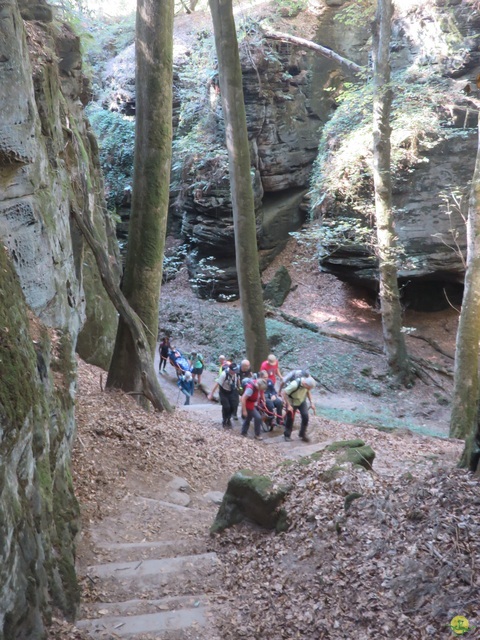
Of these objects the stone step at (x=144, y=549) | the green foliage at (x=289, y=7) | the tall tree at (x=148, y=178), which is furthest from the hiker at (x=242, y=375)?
the green foliage at (x=289, y=7)

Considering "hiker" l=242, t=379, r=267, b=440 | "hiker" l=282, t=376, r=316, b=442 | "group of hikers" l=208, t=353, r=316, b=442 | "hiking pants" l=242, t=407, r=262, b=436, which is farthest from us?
"hiking pants" l=242, t=407, r=262, b=436

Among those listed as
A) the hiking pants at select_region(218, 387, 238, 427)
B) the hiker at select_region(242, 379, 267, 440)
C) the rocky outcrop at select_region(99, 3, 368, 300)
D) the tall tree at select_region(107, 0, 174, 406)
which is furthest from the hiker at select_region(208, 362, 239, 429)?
the rocky outcrop at select_region(99, 3, 368, 300)

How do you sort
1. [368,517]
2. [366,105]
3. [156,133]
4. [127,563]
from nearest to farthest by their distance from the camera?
[368,517]
[127,563]
[156,133]
[366,105]

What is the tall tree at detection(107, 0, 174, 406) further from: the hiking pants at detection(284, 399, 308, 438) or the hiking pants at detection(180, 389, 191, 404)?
the hiking pants at detection(180, 389, 191, 404)

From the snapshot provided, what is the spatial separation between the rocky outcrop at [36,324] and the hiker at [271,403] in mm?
4483

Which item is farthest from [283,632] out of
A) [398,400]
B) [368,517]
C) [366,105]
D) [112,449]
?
[366,105]

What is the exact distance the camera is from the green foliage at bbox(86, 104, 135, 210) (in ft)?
81.0

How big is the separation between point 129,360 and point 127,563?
4.46 meters

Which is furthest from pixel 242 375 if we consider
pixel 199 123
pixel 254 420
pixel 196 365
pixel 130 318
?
pixel 199 123

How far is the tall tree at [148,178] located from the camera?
8.91 meters

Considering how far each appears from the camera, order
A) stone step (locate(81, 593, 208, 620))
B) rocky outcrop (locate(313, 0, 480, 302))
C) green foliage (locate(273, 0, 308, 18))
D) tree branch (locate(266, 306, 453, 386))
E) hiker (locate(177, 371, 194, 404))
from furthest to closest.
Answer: green foliage (locate(273, 0, 308, 18)), tree branch (locate(266, 306, 453, 386)), rocky outcrop (locate(313, 0, 480, 302)), hiker (locate(177, 371, 194, 404)), stone step (locate(81, 593, 208, 620))

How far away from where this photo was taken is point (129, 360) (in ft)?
30.5

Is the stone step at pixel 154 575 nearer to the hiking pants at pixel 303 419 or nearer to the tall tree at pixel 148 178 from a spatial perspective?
the tall tree at pixel 148 178

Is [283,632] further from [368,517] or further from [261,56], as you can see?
[261,56]
